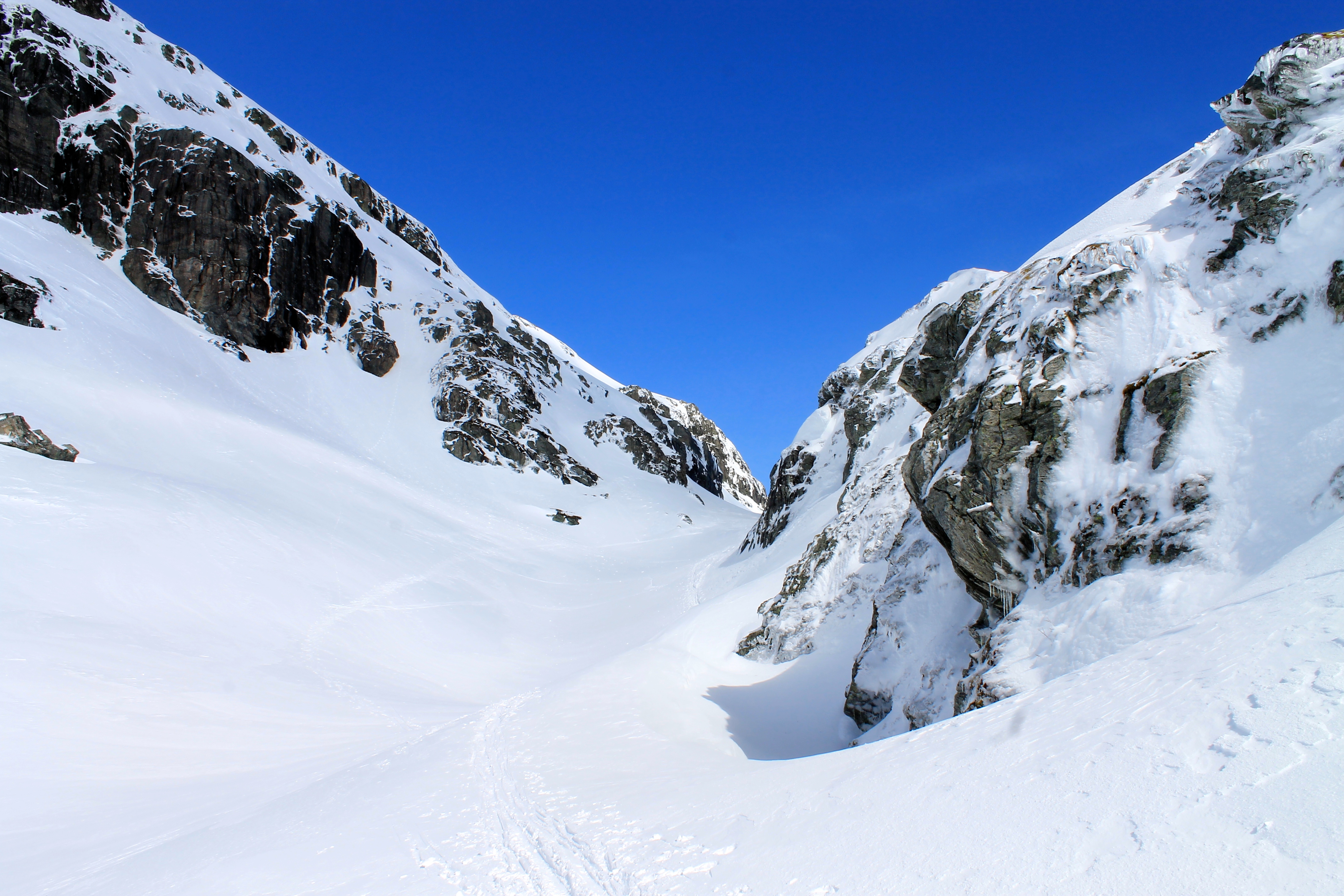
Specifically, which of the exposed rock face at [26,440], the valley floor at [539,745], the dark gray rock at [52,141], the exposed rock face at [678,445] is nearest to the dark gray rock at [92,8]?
the dark gray rock at [52,141]

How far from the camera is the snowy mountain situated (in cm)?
452

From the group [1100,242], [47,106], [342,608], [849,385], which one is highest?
[47,106]

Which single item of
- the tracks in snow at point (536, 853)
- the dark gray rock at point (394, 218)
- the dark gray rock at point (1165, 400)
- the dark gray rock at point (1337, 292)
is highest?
the dark gray rock at point (394, 218)

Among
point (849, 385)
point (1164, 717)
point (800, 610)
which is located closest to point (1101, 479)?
point (1164, 717)

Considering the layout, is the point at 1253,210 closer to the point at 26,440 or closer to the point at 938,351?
the point at 938,351

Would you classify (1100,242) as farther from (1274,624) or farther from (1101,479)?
(1274,624)

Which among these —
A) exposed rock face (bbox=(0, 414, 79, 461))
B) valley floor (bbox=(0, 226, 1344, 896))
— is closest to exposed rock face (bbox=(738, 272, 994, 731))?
valley floor (bbox=(0, 226, 1344, 896))

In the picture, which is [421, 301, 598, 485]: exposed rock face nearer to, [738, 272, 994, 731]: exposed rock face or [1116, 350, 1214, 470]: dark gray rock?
[738, 272, 994, 731]: exposed rock face

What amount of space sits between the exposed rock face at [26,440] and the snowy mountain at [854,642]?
0.32 feet

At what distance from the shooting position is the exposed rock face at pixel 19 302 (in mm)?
32000

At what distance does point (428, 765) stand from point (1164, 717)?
847 cm

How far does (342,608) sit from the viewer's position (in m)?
19.0

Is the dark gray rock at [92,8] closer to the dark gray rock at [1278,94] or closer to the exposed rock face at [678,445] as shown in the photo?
the exposed rock face at [678,445]

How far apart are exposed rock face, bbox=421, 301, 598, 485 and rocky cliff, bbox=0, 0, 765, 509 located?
176 mm
